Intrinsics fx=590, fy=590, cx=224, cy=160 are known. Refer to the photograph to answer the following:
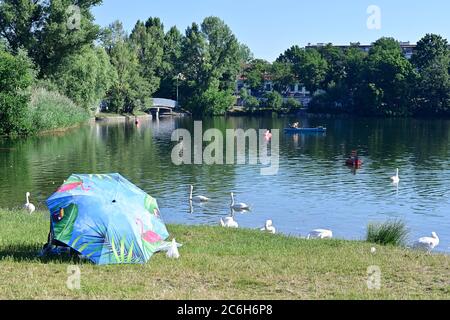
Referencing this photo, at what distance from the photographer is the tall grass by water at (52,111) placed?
180 feet

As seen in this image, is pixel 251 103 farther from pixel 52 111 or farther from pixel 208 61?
pixel 52 111

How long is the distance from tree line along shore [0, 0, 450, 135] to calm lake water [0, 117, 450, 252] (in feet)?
37.2

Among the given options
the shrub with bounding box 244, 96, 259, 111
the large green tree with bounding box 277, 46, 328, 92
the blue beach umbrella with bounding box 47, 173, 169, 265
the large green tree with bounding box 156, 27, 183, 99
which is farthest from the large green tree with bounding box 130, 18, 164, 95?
the blue beach umbrella with bounding box 47, 173, 169, 265

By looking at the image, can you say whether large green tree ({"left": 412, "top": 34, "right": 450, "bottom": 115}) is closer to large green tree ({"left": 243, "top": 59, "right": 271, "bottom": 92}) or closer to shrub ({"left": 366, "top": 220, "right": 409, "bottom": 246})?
large green tree ({"left": 243, "top": 59, "right": 271, "bottom": 92})

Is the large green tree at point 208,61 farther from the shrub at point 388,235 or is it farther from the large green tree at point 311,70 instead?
the shrub at point 388,235

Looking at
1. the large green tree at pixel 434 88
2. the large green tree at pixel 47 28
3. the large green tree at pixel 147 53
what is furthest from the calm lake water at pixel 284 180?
the large green tree at pixel 434 88

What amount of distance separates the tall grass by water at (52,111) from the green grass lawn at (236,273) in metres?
42.9

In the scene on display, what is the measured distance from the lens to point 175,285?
9.64m

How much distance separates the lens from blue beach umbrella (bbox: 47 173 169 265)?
11.3 m

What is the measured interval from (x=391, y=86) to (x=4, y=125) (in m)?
74.2

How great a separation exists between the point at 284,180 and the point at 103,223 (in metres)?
22.7

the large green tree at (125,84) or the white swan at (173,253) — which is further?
the large green tree at (125,84)

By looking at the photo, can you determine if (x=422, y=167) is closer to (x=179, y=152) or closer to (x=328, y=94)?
(x=179, y=152)
